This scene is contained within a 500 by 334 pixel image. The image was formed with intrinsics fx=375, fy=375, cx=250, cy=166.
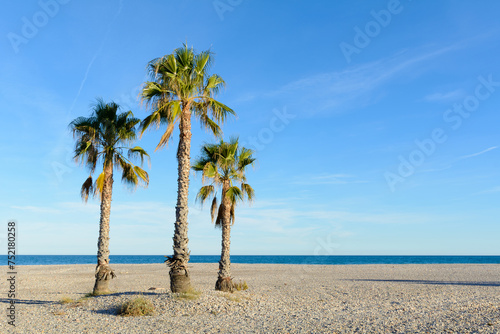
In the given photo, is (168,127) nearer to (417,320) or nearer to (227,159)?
(227,159)

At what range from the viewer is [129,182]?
19.5 m

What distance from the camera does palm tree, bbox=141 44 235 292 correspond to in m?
15.2

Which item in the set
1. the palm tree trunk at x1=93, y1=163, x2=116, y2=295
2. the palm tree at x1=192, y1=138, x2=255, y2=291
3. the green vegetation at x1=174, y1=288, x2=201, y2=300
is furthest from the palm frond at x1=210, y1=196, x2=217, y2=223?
the green vegetation at x1=174, y1=288, x2=201, y2=300

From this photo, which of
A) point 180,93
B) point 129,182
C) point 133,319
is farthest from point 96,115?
point 133,319

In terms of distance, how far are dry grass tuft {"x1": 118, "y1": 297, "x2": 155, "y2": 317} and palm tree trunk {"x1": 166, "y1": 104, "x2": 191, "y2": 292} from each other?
171cm

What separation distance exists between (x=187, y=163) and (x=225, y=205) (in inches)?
186

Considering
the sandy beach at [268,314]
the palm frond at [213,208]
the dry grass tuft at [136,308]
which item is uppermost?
the palm frond at [213,208]

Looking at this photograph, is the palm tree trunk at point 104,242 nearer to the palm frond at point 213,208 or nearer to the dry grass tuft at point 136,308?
the dry grass tuft at point 136,308

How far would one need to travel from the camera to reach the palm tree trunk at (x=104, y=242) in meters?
17.7

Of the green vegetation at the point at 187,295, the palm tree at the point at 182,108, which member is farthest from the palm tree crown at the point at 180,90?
the green vegetation at the point at 187,295

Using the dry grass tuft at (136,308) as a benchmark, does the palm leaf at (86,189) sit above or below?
above

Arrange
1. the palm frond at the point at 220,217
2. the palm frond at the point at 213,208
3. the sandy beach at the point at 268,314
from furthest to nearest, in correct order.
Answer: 1. the palm frond at the point at 213,208
2. the palm frond at the point at 220,217
3. the sandy beach at the point at 268,314

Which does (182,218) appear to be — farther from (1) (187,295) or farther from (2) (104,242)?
(2) (104,242)

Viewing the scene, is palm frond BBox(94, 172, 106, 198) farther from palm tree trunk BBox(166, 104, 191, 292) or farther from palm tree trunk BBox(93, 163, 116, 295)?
palm tree trunk BBox(166, 104, 191, 292)
